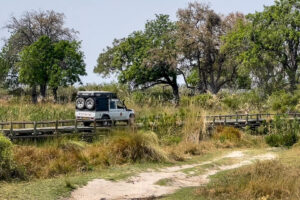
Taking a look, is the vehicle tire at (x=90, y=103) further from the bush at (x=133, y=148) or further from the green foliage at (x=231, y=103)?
the green foliage at (x=231, y=103)

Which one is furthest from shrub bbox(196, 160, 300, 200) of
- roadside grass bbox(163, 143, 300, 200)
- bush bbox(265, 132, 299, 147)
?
bush bbox(265, 132, 299, 147)

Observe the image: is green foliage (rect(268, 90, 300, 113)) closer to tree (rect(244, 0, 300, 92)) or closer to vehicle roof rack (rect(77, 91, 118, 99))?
tree (rect(244, 0, 300, 92))

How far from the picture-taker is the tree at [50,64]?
5366cm

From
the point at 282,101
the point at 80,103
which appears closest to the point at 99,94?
the point at 80,103

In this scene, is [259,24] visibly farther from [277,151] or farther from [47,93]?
[47,93]

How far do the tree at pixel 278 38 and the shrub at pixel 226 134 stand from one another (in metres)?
22.9

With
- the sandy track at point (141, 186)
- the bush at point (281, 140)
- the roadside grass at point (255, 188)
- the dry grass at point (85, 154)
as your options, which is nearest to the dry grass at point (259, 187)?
the roadside grass at point (255, 188)

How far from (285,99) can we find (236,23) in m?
13.8

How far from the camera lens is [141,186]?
13531 millimetres

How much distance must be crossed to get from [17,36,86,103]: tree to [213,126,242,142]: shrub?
32.4 metres

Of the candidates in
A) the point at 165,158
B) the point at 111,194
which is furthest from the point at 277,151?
the point at 111,194

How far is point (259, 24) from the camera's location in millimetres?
48062

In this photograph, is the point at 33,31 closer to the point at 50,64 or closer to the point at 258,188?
the point at 50,64

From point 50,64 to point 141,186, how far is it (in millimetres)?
44108
